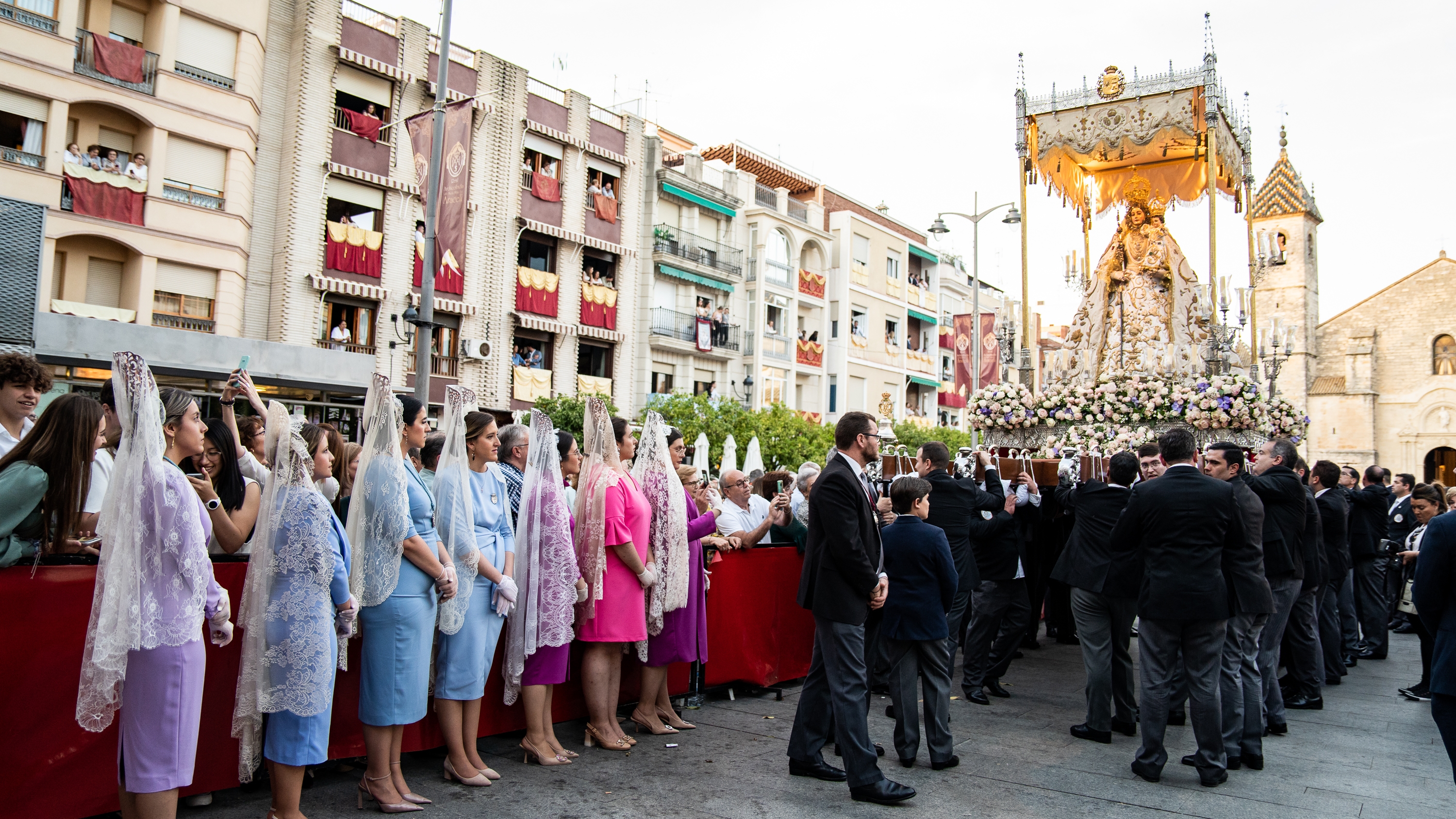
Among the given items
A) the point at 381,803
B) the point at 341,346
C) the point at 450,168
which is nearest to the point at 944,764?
the point at 381,803

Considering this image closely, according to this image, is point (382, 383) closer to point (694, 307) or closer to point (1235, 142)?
point (1235, 142)

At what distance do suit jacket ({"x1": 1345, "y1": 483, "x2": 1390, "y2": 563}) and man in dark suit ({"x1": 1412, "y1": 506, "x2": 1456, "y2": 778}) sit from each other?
22.5 ft

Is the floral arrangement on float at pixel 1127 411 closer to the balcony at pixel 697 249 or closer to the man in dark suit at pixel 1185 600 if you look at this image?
the man in dark suit at pixel 1185 600

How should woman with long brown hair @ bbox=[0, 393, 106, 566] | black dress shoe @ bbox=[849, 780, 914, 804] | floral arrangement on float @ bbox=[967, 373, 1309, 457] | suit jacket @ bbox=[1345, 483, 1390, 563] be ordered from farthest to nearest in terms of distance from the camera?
1. floral arrangement on float @ bbox=[967, 373, 1309, 457]
2. suit jacket @ bbox=[1345, 483, 1390, 563]
3. black dress shoe @ bbox=[849, 780, 914, 804]
4. woman with long brown hair @ bbox=[0, 393, 106, 566]

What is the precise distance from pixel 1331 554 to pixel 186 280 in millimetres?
21468

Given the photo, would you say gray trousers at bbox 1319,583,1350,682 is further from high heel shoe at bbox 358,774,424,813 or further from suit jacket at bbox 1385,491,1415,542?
high heel shoe at bbox 358,774,424,813

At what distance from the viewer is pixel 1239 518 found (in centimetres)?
610

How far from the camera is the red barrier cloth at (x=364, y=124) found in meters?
24.2

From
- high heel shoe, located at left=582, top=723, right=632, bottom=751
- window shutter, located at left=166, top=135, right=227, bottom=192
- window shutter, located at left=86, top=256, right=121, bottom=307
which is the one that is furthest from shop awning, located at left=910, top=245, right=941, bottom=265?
high heel shoe, located at left=582, top=723, right=632, bottom=751

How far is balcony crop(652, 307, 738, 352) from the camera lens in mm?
32844

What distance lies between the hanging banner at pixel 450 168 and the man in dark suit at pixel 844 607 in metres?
11.2

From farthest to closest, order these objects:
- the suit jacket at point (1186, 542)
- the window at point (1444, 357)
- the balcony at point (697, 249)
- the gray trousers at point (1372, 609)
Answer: the window at point (1444, 357) → the balcony at point (697, 249) → the gray trousers at point (1372, 609) → the suit jacket at point (1186, 542)

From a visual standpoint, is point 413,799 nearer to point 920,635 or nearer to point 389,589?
point 389,589

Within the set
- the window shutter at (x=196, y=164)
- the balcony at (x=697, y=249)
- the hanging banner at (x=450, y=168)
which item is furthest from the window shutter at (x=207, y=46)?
the balcony at (x=697, y=249)
